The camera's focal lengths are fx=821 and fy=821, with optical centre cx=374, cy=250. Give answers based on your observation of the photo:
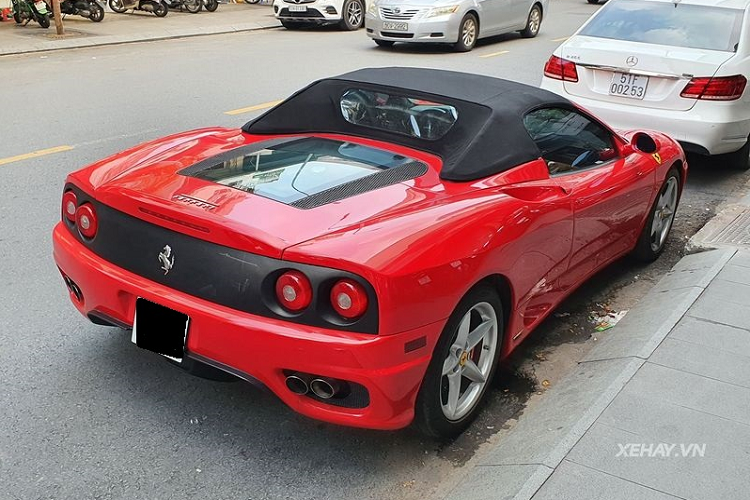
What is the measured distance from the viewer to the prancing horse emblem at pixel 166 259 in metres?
3.08

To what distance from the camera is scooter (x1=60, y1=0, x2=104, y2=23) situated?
17.2 meters

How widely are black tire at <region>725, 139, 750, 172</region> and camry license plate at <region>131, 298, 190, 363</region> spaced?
6133 millimetres

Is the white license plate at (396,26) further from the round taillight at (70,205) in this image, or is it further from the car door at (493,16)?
the round taillight at (70,205)

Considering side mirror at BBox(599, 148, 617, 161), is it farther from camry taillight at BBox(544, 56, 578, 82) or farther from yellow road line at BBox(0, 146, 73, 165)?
yellow road line at BBox(0, 146, 73, 165)

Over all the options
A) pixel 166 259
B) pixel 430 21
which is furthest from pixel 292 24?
pixel 166 259

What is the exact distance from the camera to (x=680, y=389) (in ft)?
11.3

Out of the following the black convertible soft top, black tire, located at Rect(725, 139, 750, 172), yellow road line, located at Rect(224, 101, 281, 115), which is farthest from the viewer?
yellow road line, located at Rect(224, 101, 281, 115)

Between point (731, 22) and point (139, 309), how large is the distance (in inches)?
245

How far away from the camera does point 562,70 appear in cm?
740

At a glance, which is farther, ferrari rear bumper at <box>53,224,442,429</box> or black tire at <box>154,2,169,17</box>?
black tire at <box>154,2,169,17</box>

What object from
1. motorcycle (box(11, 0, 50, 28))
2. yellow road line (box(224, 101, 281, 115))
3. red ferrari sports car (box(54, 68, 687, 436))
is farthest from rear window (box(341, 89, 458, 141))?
motorcycle (box(11, 0, 50, 28))

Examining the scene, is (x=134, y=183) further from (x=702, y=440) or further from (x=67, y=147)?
(x=67, y=147)

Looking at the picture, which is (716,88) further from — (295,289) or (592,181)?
(295,289)

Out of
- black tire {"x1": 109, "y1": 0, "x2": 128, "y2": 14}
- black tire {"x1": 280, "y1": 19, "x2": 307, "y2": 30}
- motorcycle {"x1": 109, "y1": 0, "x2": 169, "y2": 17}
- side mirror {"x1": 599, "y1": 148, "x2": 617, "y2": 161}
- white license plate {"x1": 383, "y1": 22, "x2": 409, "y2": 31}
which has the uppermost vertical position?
side mirror {"x1": 599, "y1": 148, "x2": 617, "y2": 161}
